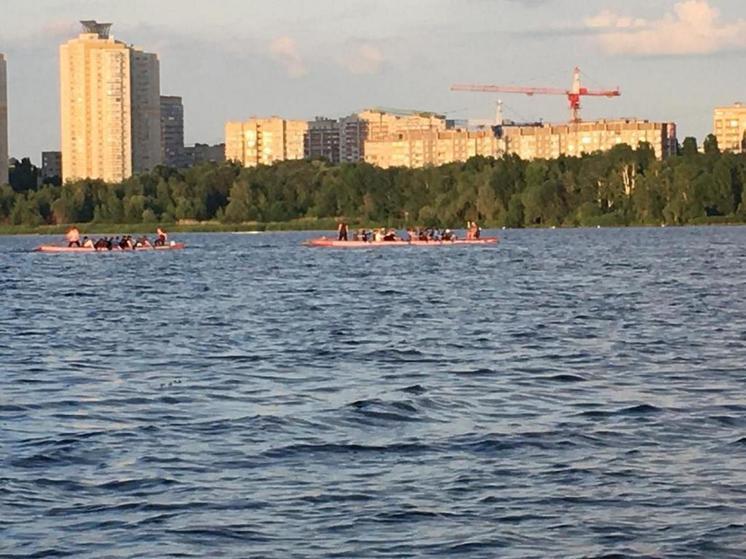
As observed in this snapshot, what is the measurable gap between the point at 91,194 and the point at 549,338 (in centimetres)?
14182

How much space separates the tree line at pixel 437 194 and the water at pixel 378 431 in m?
105

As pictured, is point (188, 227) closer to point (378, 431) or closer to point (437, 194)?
point (437, 194)

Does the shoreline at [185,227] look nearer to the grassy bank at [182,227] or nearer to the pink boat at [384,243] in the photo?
the grassy bank at [182,227]

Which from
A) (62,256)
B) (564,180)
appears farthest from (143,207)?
(62,256)

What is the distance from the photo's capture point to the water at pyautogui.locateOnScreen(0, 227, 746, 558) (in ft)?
49.2

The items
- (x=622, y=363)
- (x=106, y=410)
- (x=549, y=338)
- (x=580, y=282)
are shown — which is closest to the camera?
(x=106, y=410)

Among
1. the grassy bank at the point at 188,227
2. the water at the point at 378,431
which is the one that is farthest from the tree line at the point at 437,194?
A: the water at the point at 378,431

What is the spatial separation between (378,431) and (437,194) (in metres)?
141

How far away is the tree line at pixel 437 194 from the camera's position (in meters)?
150

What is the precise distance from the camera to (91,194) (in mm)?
172625

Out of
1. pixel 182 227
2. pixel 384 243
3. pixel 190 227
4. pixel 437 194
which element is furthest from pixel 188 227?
pixel 384 243

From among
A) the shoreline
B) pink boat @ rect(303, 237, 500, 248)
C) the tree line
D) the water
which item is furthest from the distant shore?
the water

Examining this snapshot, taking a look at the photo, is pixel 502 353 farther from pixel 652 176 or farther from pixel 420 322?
pixel 652 176

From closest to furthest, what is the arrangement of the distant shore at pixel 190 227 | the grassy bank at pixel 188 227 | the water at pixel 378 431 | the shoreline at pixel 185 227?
the water at pixel 378 431
the distant shore at pixel 190 227
the grassy bank at pixel 188 227
the shoreline at pixel 185 227
